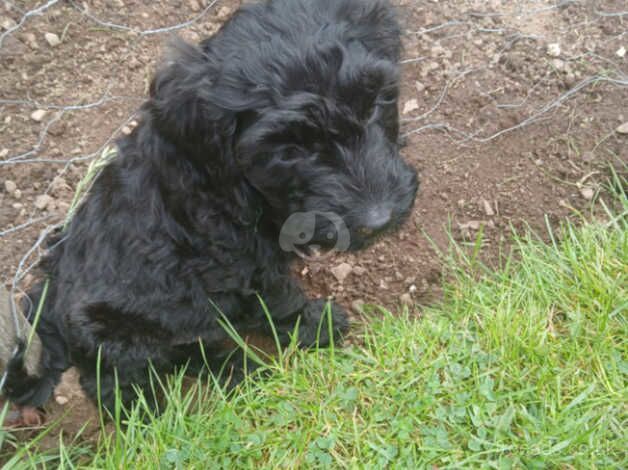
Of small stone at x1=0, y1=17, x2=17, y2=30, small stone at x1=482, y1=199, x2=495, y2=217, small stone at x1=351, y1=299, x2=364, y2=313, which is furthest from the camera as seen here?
small stone at x1=0, y1=17, x2=17, y2=30

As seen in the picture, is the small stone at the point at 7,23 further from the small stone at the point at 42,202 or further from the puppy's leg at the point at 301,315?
the puppy's leg at the point at 301,315

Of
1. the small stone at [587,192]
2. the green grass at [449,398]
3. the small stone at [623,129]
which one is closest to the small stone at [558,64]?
the small stone at [623,129]

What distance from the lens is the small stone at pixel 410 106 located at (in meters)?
3.13

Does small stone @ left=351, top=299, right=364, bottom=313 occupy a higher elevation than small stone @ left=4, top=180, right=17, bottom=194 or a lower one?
lower

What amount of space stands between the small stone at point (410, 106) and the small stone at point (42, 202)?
1.75 metres

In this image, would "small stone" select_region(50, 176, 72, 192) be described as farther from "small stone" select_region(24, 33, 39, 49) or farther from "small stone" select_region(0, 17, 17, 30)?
"small stone" select_region(0, 17, 17, 30)

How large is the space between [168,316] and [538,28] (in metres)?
2.36

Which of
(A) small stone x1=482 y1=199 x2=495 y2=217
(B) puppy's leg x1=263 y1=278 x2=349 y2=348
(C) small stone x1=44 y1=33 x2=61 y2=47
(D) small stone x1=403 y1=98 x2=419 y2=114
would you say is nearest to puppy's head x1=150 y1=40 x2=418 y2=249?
(B) puppy's leg x1=263 y1=278 x2=349 y2=348

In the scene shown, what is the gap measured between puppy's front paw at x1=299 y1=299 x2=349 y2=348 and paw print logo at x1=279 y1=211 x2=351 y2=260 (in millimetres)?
488

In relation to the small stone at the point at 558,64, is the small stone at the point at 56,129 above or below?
above

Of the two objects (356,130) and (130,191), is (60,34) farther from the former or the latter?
(356,130)

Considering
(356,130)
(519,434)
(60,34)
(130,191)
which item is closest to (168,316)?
(130,191)

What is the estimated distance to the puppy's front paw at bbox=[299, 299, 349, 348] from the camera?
2.60m

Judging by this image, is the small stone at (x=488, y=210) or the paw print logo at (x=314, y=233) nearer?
the paw print logo at (x=314, y=233)
